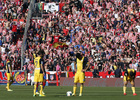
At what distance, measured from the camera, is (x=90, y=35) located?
39781 mm

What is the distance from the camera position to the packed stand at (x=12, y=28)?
38.6 meters

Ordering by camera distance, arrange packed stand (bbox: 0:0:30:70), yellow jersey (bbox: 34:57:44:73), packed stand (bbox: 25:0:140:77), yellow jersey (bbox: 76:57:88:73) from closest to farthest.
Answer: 1. yellow jersey (bbox: 34:57:44:73)
2. yellow jersey (bbox: 76:57:88:73)
3. packed stand (bbox: 25:0:140:77)
4. packed stand (bbox: 0:0:30:70)

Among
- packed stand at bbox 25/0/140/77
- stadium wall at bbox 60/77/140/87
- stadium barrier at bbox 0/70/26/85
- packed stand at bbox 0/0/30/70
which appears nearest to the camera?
stadium wall at bbox 60/77/140/87

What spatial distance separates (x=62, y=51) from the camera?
1518 inches

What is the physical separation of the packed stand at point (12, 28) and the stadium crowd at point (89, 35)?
0.54 feet

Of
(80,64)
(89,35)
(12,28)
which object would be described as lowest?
(80,64)

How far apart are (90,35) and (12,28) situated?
7290 millimetres

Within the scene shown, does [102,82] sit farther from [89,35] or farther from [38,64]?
[38,64]

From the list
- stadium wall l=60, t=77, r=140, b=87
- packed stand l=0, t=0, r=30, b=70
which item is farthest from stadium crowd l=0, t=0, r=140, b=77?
stadium wall l=60, t=77, r=140, b=87

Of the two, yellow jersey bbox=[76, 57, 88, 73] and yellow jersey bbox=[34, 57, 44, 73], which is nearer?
yellow jersey bbox=[34, 57, 44, 73]

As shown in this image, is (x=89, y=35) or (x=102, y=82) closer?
(x=102, y=82)

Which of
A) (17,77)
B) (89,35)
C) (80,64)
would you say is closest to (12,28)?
(17,77)

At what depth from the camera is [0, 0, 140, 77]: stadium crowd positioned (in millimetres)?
37031

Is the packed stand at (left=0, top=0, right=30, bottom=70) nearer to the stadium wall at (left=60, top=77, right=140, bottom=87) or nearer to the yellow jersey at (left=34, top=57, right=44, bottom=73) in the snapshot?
the stadium wall at (left=60, top=77, right=140, bottom=87)
